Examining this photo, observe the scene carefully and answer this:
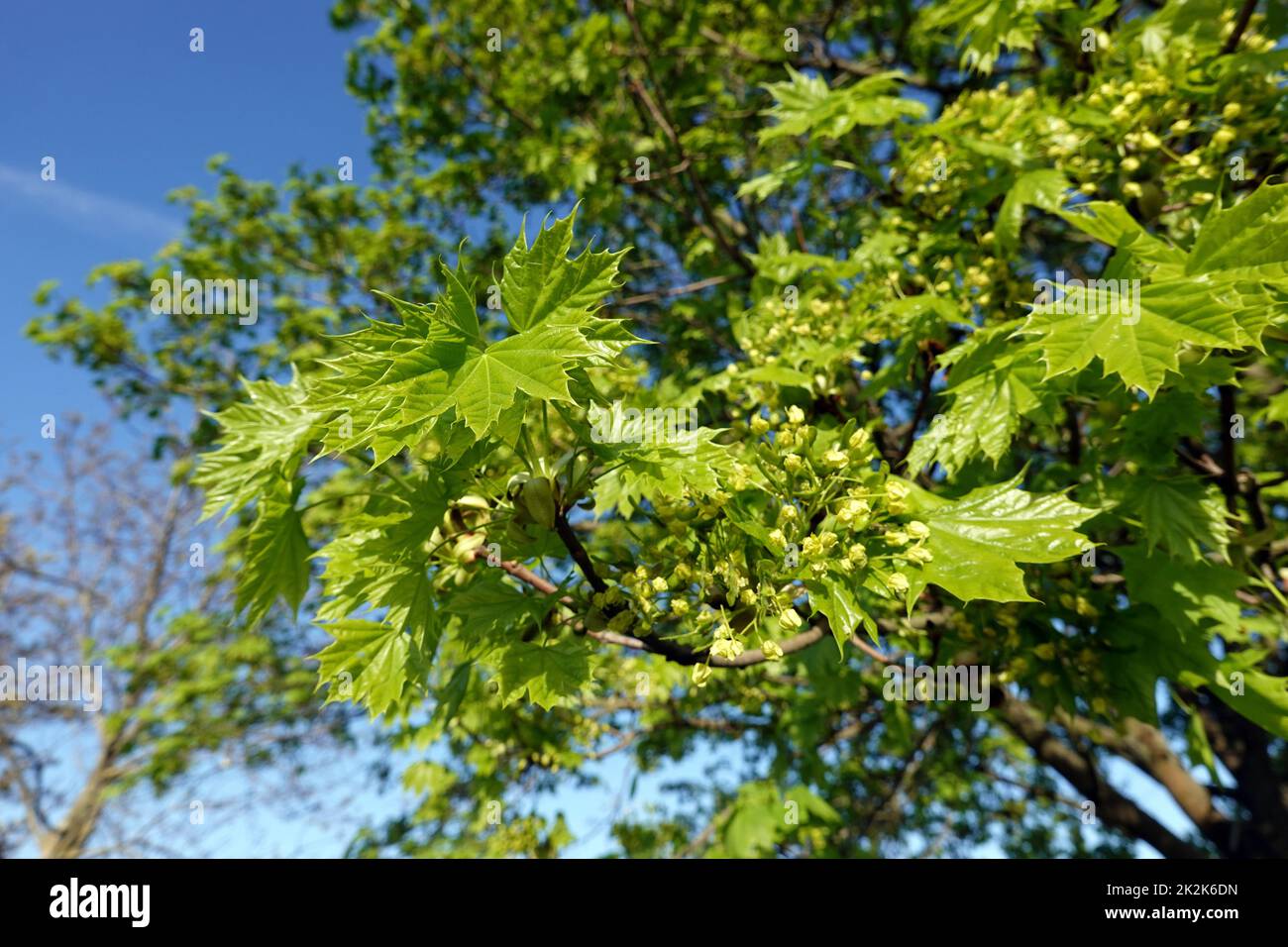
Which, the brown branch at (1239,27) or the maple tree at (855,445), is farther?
the brown branch at (1239,27)

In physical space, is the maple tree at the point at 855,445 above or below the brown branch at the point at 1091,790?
above

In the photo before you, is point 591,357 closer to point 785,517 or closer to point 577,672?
point 785,517

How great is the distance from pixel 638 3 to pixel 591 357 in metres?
5.19

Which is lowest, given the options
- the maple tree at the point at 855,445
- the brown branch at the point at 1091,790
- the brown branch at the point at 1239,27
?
the brown branch at the point at 1091,790

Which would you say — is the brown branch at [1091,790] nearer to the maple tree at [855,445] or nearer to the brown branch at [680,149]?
the maple tree at [855,445]

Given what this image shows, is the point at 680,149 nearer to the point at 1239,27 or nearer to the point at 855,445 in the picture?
the point at 1239,27

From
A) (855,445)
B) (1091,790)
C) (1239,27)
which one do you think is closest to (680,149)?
(1239,27)

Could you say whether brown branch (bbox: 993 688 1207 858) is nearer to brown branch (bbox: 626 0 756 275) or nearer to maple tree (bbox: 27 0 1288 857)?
maple tree (bbox: 27 0 1288 857)

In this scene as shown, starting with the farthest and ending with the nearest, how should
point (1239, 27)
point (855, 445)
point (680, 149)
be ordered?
1. point (680, 149)
2. point (1239, 27)
3. point (855, 445)

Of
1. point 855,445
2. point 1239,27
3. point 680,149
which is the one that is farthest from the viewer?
point 680,149

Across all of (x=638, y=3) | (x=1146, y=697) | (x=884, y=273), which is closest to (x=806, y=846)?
(x=1146, y=697)

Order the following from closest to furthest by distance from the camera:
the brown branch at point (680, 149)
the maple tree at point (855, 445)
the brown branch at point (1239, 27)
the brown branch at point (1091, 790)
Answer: the maple tree at point (855, 445), the brown branch at point (1239, 27), the brown branch at point (680, 149), the brown branch at point (1091, 790)

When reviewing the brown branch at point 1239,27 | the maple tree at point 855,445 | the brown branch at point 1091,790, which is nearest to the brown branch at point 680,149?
the maple tree at point 855,445
